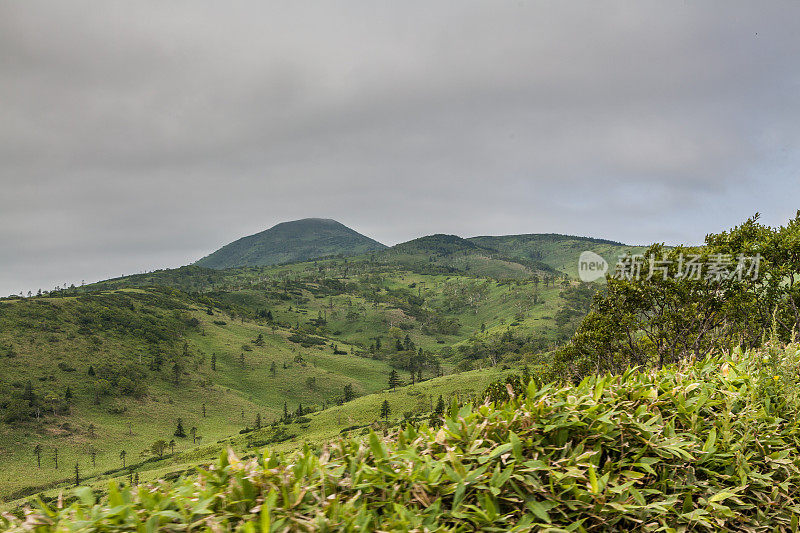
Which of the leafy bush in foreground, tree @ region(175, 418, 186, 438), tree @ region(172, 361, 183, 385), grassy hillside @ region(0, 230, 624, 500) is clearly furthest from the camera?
tree @ region(172, 361, 183, 385)

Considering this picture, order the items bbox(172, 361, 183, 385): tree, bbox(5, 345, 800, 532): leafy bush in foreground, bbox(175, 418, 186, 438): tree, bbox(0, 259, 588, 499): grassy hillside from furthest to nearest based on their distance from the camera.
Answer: bbox(172, 361, 183, 385): tree < bbox(175, 418, 186, 438): tree < bbox(0, 259, 588, 499): grassy hillside < bbox(5, 345, 800, 532): leafy bush in foreground

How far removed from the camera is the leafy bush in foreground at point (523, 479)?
7.11 ft

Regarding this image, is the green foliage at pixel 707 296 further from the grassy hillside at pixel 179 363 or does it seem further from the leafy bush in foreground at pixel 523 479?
the grassy hillside at pixel 179 363

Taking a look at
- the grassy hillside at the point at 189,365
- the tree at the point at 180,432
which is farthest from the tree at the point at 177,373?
the tree at the point at 180,432

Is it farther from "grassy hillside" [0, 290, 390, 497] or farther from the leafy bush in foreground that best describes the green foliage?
"grassy hillside" [0, 290, 390, 497]

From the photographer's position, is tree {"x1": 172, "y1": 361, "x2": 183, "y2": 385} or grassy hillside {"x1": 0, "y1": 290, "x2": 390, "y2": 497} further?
tree {"x1": 172, "y1": 361, "x2": 183, "y2": 385}

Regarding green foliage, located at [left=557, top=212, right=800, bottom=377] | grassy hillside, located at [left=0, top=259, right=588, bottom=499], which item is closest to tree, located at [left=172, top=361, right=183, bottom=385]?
grassy hillside, located at [left=0, top=259, right=588, bottom=499]

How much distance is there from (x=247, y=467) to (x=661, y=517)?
245cm

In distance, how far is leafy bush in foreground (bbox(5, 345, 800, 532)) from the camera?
217 centimetres

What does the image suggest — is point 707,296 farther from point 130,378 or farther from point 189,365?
point 189,365

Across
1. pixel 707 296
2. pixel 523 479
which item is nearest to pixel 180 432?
pixel 707 296

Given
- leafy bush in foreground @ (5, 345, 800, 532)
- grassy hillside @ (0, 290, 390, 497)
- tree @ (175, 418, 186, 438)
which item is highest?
leafy bush in foreground @ (5, 345, 800, 532)

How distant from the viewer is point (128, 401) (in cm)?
9975

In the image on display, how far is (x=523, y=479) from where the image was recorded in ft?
7.80
